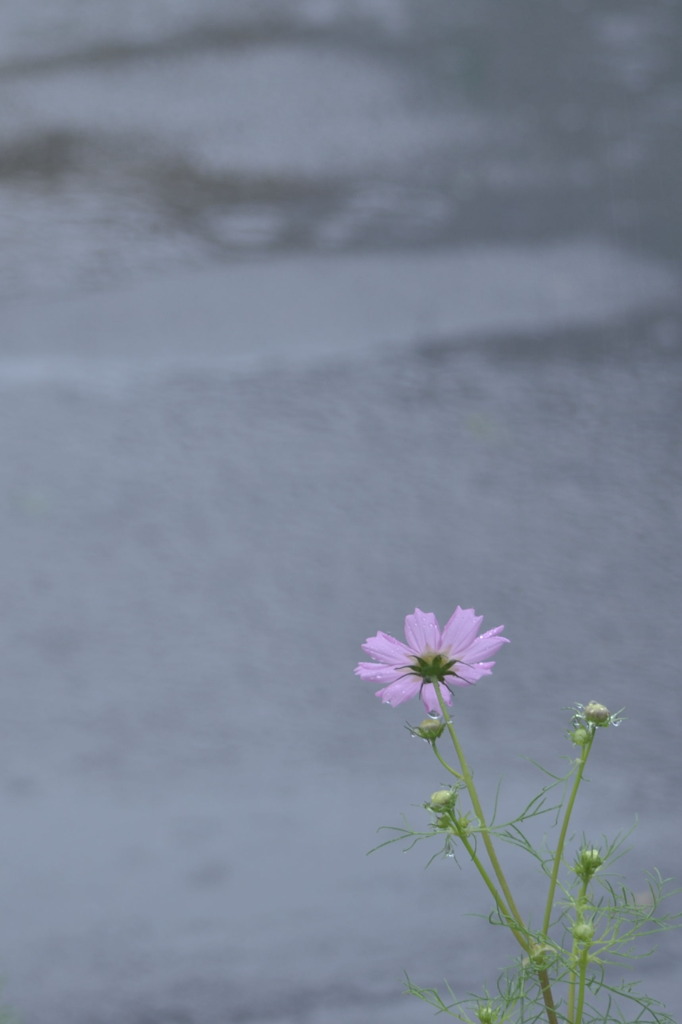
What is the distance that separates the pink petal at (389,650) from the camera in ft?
2.05

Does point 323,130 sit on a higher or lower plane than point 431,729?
higher

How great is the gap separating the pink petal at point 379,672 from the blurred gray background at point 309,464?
1.04m

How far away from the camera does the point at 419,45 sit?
316 cm

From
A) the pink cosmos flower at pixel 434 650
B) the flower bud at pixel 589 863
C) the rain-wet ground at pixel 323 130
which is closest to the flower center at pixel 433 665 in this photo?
the pink cosmos flower at pixel 434 650

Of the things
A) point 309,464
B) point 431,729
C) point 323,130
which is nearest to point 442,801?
point 431,729

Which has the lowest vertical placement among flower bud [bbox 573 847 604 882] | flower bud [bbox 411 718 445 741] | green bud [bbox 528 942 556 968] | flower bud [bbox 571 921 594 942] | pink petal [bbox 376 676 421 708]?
green bud [bbox 528 942 556 968]

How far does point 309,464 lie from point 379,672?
1.74m

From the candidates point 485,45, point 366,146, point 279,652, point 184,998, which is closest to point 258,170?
point 366,146

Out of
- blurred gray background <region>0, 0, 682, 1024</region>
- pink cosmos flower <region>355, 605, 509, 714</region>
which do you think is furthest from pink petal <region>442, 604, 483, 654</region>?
blurred gray background <region>0, 0, 682, 1024</region>

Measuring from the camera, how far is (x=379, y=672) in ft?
2.08

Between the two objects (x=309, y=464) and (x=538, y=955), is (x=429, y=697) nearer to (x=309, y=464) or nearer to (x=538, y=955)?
(x=538, y=955)

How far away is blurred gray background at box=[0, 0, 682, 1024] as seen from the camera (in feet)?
5.57

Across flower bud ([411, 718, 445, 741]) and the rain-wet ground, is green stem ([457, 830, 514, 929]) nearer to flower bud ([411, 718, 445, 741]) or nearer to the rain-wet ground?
flower bud ([411, 718, 445, 741])

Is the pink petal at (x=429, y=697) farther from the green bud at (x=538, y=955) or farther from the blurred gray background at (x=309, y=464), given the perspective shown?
the blurred gray background at (x=309, y=464)
